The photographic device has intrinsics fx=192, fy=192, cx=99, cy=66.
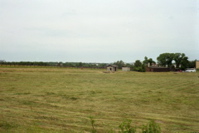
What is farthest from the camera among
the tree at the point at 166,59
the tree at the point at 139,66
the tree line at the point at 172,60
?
the tree at the point at 166,59

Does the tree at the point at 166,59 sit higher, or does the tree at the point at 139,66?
the tree at the point at 166,59

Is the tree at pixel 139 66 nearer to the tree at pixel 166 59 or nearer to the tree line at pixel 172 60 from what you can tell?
the tree line at pixel 172 60

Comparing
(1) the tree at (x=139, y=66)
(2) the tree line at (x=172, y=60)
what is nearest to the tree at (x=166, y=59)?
(2) the tree line at (x=172, y=60)

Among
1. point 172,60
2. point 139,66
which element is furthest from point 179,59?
point 139,66

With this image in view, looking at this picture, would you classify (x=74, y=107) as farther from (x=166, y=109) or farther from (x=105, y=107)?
(x=166, y=109)

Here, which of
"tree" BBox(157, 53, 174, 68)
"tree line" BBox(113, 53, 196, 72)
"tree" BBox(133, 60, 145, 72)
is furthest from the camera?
"tree" BBox(157, 53, 174, 68)

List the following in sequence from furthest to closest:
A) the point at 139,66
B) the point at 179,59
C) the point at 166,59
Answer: the point at 166,59
the point at 179,59
the point at 139,66

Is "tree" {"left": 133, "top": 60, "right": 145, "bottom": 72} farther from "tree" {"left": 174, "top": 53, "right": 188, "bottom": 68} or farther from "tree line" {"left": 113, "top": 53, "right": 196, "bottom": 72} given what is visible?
"tree" {"left": 174, "top": 53, "right": 188, "bottom": 68}

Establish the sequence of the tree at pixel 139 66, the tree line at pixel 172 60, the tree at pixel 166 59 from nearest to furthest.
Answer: the tree at pixel 139 66, the tree line at pixel 172 60, the tree at pixel 166 59

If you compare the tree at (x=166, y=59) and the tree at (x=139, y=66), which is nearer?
the tree at (x=139, y=66)

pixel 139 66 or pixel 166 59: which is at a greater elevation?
pixel 166 59

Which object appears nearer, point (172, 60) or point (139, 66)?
point (139, 66)

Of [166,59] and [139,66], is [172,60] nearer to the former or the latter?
[166,59]

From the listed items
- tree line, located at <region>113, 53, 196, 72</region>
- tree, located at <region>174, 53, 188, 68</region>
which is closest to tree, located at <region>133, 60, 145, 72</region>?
tree line, located at <region>113, 53, 196, 72</region>
